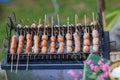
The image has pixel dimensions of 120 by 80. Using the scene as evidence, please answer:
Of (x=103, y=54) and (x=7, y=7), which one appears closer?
(x=103, y=54)

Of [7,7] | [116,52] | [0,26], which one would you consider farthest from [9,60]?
[7,7]

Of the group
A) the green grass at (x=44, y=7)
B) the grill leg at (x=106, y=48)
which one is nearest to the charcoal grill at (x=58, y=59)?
the grill leg at (x=106, y=48)

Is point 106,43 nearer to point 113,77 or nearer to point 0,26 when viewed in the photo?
point 113,77

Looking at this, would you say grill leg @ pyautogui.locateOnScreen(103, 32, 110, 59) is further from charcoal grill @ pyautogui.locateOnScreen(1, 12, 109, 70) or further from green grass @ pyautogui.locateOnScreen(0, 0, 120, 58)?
green grass @ pyautogui.locateOnScreen(0, 0, 120, 58)

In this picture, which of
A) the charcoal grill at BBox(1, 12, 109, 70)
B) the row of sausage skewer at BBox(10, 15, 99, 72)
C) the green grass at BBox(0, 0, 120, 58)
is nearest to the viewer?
the charcoal grill at BBox(1, 12, 109, 70)

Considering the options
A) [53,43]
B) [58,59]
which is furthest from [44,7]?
[58,59]

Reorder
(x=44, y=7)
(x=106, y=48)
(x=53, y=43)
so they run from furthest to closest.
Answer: (x=44, y=7), (x=53, y=43), (x=106, y=48)

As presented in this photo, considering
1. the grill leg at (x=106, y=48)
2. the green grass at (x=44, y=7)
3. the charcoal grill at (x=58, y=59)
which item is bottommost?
the charcoal grill at (x=58, y=59)

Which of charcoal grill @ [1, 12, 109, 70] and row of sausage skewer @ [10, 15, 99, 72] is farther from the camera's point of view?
row of sausage skewer @ [10, 15, 99, 72]

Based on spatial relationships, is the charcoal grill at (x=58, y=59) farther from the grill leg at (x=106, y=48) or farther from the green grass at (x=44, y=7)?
the green grass at (x=44, y=7)

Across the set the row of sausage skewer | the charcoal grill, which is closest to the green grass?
the row of sausage skewer

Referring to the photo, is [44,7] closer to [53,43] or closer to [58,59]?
[53,43]
